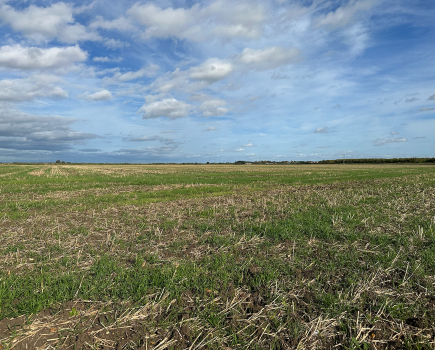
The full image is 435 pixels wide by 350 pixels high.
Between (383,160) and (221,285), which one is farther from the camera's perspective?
(383,160)

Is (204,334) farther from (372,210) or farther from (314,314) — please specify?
(372,210)

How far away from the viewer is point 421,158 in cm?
13900

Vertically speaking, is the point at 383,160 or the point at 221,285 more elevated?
the point at 383,160

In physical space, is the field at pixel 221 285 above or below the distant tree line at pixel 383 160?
below

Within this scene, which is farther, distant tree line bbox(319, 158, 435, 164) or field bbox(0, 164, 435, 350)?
distant tree line bbox(319, 158, 435, 164)

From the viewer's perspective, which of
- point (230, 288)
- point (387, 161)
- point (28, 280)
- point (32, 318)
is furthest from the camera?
point (387, 161)

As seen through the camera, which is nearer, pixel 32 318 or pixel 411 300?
pixel 32 318

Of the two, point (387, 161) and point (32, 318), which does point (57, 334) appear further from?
point (387, 161)

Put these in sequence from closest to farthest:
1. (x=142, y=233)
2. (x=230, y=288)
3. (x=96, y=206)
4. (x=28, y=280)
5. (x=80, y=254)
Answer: (x=230, y=288) → (x=28, y=280) → (x=80, y=254) → (x=142, y=233) → (x=96, y=206)

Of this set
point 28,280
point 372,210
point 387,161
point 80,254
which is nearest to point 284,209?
point 372,210

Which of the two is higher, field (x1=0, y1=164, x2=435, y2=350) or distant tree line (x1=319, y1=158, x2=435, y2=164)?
distant tree line (x1=319, y1=158, x2=435, y2=164)

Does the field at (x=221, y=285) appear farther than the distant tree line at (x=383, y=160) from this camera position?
No

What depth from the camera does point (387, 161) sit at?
149125 mm

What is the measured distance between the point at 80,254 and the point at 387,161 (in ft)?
588
